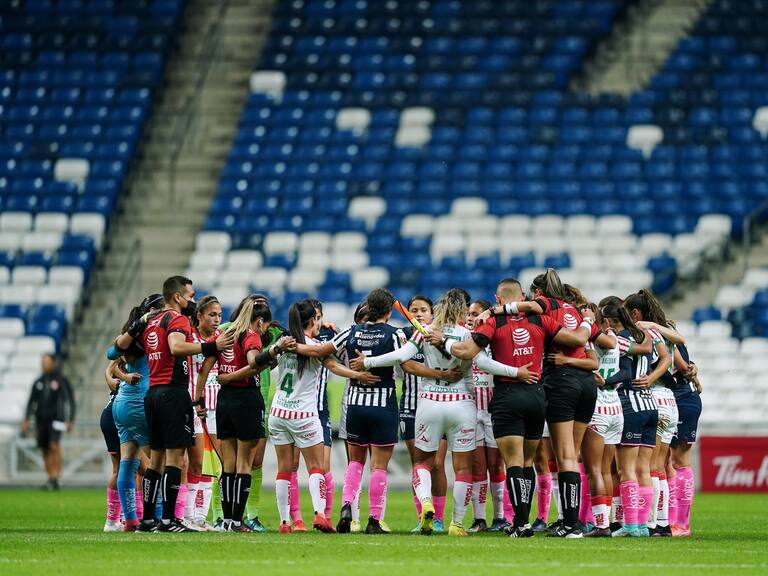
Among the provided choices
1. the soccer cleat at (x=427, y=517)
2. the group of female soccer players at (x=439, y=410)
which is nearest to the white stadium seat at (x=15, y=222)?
the group of female soccer players at (x=439, y=410)

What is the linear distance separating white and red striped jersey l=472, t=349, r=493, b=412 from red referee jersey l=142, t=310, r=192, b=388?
2900mm

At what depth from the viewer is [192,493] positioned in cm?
1441

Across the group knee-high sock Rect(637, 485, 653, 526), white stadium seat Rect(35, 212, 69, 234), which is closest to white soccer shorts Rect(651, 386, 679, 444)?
knee-high sock Rect(637, 485, 653, 526)

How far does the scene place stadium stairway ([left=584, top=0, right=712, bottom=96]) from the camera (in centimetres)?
3206

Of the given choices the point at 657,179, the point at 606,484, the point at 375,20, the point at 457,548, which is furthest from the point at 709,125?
the point at 457,548

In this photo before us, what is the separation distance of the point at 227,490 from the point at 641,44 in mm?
21267

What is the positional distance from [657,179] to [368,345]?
17.3 metres

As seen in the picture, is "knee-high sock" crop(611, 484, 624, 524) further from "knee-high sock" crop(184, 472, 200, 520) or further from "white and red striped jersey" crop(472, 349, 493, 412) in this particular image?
"knee-high sock" crop(184, 472, 200, 520)

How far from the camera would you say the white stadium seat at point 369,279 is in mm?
28312

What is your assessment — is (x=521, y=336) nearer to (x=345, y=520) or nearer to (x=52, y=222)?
(x=345, y=520)

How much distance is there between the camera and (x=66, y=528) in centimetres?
1500

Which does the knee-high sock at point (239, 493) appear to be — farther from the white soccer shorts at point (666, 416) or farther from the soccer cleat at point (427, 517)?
the white soccer shorts at point (666, 416)

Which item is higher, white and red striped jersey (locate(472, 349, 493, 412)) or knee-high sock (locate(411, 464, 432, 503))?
white and red striped jersey (locate(472, 349, 493, 412))

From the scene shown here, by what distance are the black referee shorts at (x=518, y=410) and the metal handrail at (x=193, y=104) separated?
19.1 m
